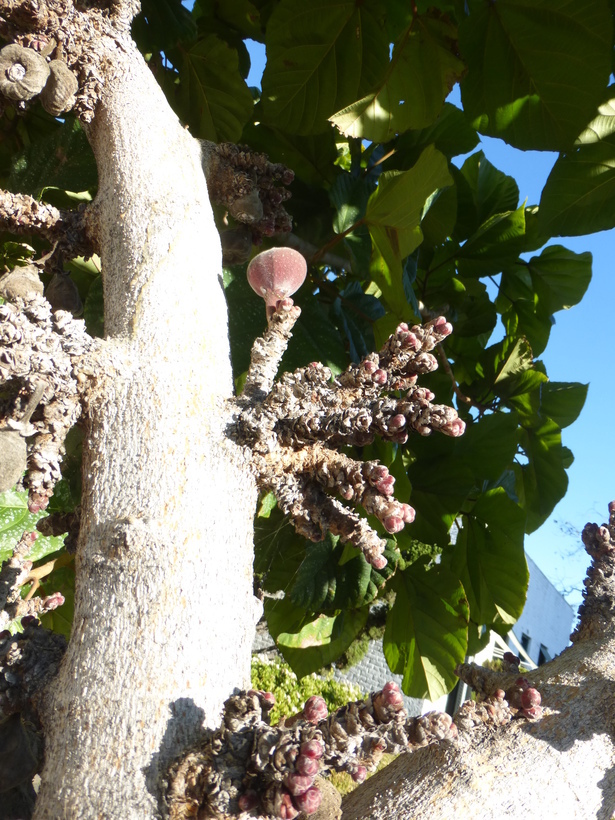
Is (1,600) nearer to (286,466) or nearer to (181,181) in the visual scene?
(286,466)

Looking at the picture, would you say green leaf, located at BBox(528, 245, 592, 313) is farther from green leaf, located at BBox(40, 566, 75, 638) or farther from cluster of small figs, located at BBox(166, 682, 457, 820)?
cluster of small figs, located at BBox(166, 682, 457, 820)

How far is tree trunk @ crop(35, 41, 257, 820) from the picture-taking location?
447 millimetres

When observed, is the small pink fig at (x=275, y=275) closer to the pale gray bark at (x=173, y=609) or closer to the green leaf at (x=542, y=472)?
the pale gray bark at (x=173, y=609)

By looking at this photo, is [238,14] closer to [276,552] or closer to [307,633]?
[276,552]

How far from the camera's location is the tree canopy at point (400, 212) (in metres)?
1.08

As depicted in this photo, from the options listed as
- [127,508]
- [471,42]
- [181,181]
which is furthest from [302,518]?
[471,42]

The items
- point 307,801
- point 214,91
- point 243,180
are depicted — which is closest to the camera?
point 307,801

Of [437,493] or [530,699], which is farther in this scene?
[437,493]

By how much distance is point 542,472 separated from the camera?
1697mm

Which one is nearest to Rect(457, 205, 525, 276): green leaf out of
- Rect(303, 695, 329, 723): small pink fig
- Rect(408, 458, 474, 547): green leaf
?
Rect(408, 458, 474, 547): green leaf

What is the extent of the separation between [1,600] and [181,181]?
1.55 feet

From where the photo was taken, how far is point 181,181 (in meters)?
0.73

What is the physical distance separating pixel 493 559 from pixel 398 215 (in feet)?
2.55

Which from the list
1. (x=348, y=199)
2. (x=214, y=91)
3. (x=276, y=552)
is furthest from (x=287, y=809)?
(x=214, y=91)
